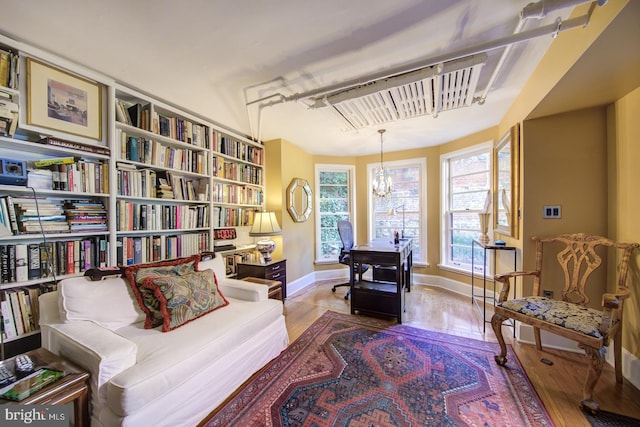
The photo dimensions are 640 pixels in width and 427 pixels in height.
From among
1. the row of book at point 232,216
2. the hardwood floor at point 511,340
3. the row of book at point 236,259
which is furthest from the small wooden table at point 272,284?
the row of book at point 232,216

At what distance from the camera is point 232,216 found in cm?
308

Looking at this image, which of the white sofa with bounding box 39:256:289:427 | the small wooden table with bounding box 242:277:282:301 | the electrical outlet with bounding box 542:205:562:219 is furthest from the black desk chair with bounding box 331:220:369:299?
the electrical outlet with bounding box 542:205:562:219

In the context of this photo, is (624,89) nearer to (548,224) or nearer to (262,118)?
(548,224)

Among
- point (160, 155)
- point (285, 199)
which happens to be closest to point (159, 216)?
point (160, 155)

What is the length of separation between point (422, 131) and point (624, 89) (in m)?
1.78

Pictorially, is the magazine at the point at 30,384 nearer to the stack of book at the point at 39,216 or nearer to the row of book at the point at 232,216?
the stack of book at the point at 39,216

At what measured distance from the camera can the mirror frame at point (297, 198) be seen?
11.9 feet

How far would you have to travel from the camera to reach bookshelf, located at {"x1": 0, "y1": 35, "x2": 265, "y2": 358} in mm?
1536

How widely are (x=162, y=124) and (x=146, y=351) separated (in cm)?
201

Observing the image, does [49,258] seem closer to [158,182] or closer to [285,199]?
[158,182]

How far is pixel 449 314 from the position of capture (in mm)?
2850

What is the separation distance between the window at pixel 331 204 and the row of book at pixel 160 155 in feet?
7.13

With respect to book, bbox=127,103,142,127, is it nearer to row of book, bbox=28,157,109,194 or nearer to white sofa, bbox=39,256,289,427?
row of book, bbox=28,157,109,194

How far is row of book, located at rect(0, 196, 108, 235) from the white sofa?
1.50ft
